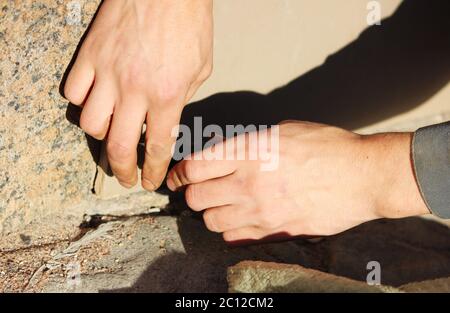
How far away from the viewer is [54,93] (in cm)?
139

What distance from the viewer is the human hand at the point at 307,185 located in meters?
1.36

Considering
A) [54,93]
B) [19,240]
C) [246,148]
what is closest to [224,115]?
[246,148]

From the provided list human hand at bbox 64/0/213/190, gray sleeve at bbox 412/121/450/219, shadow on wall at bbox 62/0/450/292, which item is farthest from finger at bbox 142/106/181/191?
gray sleeve at bbox 412/121/450/219

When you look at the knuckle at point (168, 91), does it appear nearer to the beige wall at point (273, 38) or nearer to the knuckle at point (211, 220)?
the knuckle at point (211, 220)

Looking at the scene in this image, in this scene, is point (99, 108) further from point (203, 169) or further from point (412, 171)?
point (412, 171)

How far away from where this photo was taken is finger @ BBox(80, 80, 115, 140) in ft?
4.09

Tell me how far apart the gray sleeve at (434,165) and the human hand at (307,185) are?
0.04 meters

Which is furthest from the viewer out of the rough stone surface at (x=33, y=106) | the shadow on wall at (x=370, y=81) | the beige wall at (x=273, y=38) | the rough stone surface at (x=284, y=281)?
the shadow on wall at (x=370, y=81)

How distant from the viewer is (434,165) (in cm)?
127

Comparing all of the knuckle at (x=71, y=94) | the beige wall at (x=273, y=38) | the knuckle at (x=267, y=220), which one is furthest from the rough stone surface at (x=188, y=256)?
the knuckle at (x=71, y=94)

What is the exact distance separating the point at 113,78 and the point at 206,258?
495 mm

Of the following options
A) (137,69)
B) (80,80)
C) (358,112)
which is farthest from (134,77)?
(358,112)

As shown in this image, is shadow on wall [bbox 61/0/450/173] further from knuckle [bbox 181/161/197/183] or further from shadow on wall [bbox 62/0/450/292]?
knuckle [bbox 181/161/197/183]
